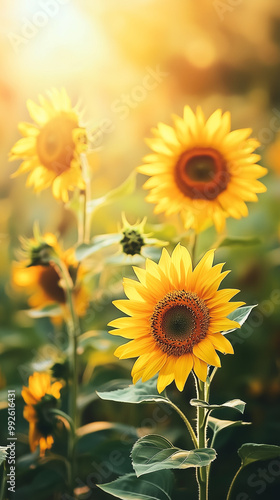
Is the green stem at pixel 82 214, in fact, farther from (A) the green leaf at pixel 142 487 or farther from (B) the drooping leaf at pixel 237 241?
(A) the green leaf at pixel 142 487

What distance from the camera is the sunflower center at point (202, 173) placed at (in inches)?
29.7

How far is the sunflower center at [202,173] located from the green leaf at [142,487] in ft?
1.20

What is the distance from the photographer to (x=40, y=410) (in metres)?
0.77

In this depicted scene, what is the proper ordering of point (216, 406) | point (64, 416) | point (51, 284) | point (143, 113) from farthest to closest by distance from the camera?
point (143, 113) → point (51, 284) → point (64, 416) → point (216, 406)

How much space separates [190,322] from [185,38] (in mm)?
1037

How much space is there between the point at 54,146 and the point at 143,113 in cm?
69

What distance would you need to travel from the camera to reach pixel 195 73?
139cm

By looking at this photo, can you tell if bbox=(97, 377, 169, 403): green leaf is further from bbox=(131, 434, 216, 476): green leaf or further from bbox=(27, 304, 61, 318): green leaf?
bbox=(27, 304, 61, 318): green leaf

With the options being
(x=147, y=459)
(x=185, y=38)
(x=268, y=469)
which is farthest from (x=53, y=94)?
(x=185, y=38)

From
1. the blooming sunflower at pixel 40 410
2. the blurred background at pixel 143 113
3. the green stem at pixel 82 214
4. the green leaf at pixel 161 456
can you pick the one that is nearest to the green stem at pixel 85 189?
the green stem at pixel 82 214

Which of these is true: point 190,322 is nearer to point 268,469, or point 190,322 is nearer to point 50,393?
point 50,393

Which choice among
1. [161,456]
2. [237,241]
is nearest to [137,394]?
[161,456]

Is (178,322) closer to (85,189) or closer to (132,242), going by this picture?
(132,242)

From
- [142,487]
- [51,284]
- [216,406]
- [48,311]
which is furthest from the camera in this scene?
[51,284]
